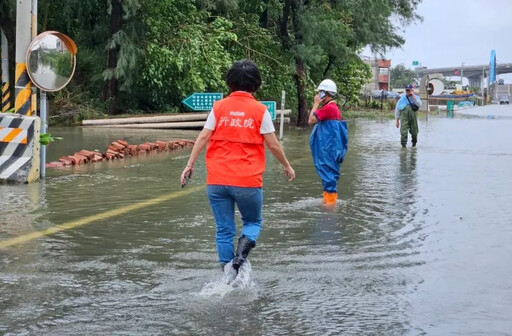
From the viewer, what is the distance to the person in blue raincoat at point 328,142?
10.2 metres

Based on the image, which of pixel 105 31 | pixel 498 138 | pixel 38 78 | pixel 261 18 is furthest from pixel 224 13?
pixel 38 78

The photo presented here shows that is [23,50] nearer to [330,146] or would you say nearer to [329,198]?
[330,146]

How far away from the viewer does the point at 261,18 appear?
30609mm

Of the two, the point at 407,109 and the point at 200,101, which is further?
the point at 200,101

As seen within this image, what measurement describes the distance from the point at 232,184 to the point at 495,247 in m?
3.06

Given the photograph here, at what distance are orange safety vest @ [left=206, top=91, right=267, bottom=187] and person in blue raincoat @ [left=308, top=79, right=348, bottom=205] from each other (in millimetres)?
4291

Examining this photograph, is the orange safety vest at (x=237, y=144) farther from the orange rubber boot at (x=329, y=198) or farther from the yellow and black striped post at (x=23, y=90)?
the yellow and black striped post at (x=23, y=90)

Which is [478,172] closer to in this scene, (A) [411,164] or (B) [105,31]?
(A) [411,164]

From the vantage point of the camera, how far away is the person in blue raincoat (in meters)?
10.2

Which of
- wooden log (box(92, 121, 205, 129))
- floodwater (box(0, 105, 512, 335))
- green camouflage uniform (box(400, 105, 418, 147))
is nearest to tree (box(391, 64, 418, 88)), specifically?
wooden log (box(92, 121, 205, 129))

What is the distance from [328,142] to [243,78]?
4.51 metres

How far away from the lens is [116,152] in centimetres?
1565

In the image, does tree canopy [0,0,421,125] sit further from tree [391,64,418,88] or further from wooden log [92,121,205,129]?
tree [391,64,418,88]

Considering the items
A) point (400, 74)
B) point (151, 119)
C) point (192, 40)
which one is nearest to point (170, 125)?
point (151, 119)
